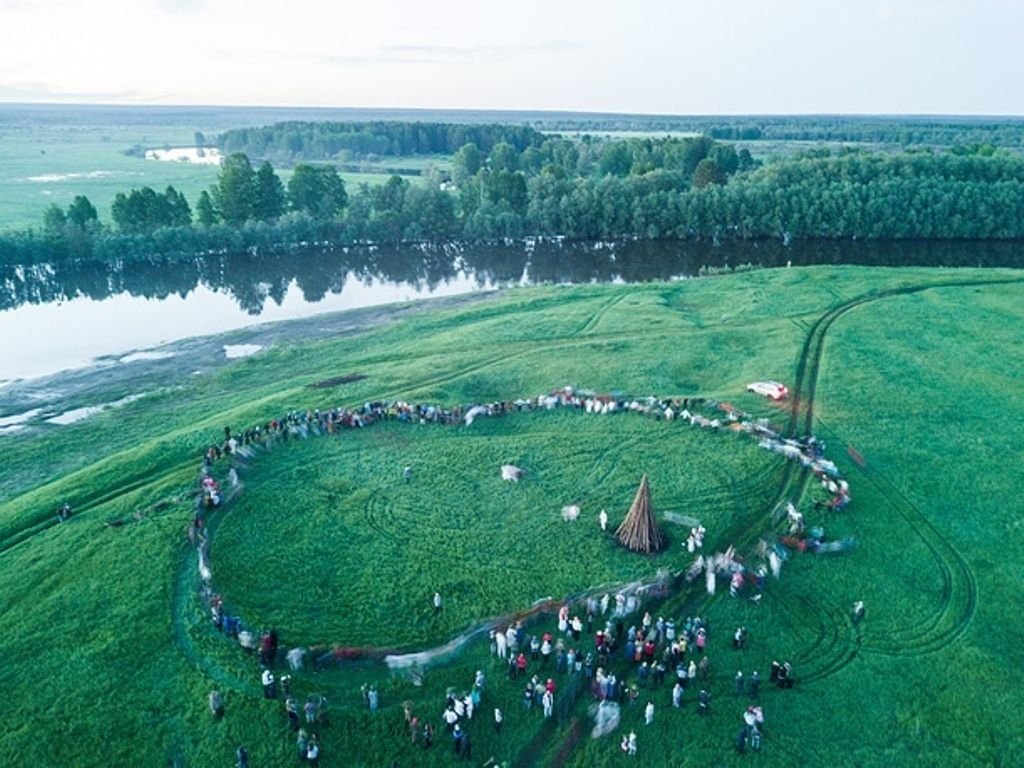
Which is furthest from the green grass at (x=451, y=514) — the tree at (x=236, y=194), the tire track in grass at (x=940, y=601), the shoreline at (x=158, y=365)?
the tree at (x=236, y=194)

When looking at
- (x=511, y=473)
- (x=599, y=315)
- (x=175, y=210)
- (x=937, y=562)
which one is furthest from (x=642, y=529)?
(x=175, y=210)

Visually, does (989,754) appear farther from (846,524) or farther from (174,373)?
(174,373)

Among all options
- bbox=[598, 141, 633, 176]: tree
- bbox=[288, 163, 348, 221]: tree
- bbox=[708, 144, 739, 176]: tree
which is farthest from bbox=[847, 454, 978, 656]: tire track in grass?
bbox=[598, 141, 633, 176]: tree

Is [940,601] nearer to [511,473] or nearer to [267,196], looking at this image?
[511,473]

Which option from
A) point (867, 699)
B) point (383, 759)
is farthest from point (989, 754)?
point (383, 759)

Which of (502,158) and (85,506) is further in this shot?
(502,158)

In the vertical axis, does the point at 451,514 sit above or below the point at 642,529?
below

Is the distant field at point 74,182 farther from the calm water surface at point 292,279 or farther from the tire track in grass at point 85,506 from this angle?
the tire track in grass at point 85,506
